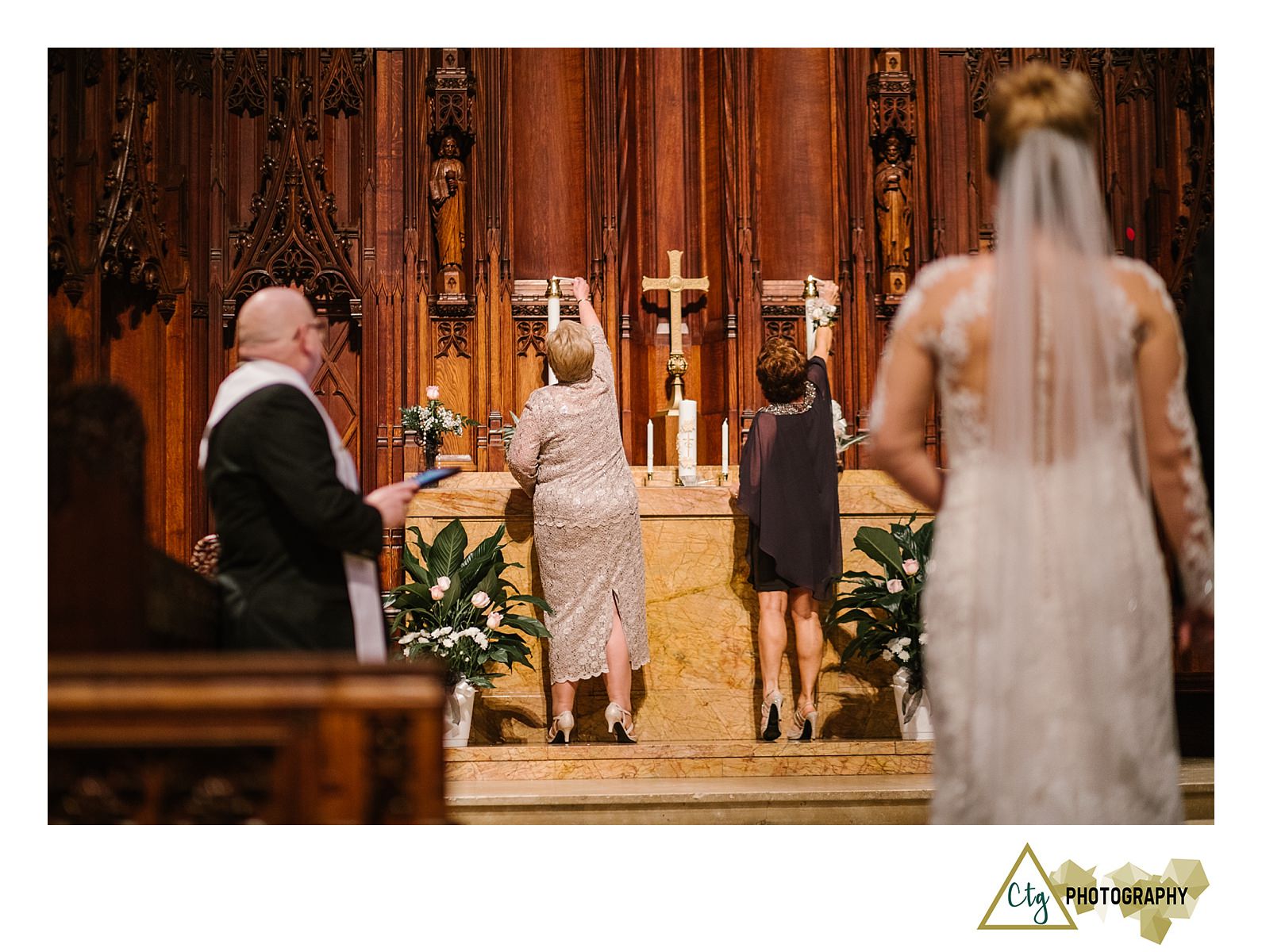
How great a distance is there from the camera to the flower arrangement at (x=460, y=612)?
5.19 m

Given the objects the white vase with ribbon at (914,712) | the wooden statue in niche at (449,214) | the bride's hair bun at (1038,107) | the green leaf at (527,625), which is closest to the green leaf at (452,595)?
the green leaf at (527,625)

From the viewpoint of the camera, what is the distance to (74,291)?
21.5ft

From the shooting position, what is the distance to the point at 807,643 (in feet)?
17.6

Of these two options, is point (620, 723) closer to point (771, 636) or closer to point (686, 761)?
point (686, 761)

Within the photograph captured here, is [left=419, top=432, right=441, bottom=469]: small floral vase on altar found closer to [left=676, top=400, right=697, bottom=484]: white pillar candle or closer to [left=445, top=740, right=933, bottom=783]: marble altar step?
[left=676, top=400, right=697, bottom=484]: white pillar candle

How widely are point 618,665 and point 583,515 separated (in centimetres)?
63

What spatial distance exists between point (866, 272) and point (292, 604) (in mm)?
5944

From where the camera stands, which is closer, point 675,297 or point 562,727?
point 562,727

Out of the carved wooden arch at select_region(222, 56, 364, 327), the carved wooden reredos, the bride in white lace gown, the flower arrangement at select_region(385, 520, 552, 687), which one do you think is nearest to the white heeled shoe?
the flower arrangement at select_region(385, 520, 552, 687)

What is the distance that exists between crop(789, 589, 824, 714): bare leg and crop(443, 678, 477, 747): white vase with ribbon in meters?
1.39

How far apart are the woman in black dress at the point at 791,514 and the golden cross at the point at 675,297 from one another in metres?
1.91

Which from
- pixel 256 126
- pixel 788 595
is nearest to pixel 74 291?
pixel 256 126

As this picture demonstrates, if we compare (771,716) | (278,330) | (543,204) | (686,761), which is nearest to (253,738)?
(278,330)

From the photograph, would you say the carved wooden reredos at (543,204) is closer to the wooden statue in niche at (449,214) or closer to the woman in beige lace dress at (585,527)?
the wooden statue in niche at (449,214)
